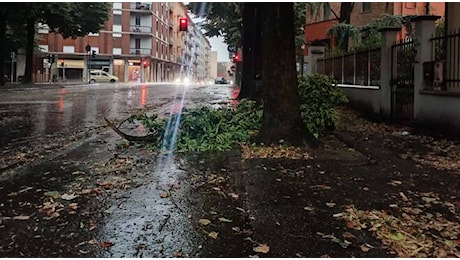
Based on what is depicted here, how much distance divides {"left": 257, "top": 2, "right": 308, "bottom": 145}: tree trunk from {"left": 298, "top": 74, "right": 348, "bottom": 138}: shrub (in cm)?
139

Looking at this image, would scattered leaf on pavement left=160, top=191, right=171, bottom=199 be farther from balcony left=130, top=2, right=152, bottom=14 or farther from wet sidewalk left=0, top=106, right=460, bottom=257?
balcony left=130, top=2, right=152, bottom=14

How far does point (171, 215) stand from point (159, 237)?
56 cm

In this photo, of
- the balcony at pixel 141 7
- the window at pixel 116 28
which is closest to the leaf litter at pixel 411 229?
the window at pixel 116 28

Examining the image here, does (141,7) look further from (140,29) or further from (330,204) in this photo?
(330,204)

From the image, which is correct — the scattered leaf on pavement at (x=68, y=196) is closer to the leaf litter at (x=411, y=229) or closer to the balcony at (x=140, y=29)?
the leaf litter at (x=411, y=229)

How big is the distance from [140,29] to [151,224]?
229 ft

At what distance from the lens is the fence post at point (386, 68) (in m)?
11.9

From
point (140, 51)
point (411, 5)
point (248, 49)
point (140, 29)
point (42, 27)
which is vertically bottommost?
point (248, 49)

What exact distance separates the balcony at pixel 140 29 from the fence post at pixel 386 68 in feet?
203

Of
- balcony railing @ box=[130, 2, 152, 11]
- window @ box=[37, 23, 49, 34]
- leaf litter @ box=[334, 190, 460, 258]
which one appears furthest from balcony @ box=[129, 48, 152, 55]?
leaf litter @ box=[334, 190, 460, 258]

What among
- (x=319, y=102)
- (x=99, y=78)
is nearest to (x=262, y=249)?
(x=319, y=102)

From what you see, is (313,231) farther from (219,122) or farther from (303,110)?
(303,110)

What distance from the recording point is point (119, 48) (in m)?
68.4

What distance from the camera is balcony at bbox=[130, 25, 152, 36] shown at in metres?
70.0
